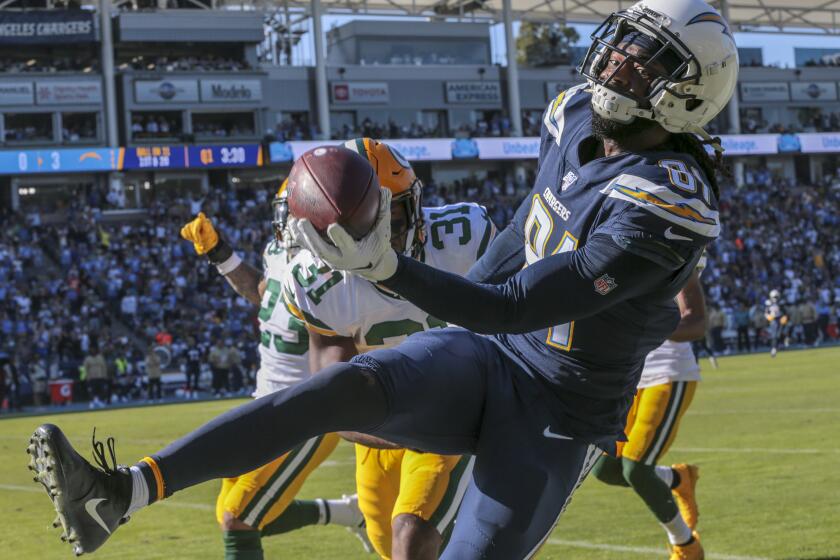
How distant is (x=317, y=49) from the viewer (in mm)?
38406

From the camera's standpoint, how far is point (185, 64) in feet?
121

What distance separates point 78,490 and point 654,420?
3.92 meters

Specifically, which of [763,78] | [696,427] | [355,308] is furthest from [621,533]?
[763,78]

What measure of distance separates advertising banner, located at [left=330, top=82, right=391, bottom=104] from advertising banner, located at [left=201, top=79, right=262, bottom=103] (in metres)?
3.27

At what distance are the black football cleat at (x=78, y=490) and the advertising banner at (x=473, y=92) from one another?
130ft

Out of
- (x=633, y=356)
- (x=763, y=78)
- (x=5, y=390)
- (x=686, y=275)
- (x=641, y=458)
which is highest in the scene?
(x=763, y=78)

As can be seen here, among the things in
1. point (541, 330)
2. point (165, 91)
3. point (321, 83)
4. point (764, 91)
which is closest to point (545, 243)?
point (541, 330)

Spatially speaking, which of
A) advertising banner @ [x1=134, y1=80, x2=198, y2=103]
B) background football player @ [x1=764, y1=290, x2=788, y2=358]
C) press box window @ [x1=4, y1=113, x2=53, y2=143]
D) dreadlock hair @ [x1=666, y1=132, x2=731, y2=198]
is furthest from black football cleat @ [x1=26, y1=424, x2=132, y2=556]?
advertising banner @ [x1=134, y1=80, x2=198, y2=103]

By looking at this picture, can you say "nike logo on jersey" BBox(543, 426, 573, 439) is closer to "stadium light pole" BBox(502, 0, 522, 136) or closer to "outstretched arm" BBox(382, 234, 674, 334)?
"outstretched arm" BBox(382, 234, 674, 334)

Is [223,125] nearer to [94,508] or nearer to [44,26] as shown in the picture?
[44,26]

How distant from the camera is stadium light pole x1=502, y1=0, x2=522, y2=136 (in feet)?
135

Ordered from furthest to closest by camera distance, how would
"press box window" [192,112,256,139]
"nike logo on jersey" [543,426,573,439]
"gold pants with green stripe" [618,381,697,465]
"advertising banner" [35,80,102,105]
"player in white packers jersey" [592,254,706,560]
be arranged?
"press box window" [192,112,256,139] → "advertising banner" [35,80,102,105] → "gold pants with green stripe" [618,381,697,465] → "player in white packers jersey" [592,254,706,560] → "nike logo on jersey" [543,426,573,439]

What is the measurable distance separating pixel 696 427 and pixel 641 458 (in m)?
6.19

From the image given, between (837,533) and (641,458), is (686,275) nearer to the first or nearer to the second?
(641,458)
